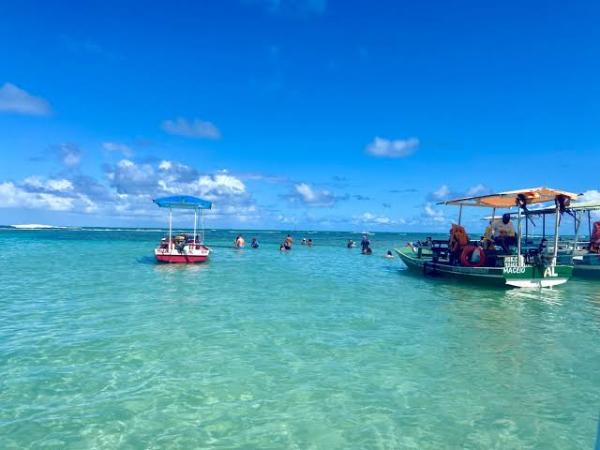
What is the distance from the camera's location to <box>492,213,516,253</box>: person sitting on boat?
66.1 feet

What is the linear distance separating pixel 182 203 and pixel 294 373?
21.8 m

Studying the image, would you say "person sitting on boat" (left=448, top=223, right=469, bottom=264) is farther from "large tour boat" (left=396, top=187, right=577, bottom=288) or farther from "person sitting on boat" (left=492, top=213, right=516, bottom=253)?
"person sitting on boat" (left=492, top=213, right=516, bottom=253)

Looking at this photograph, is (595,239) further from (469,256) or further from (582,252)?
(469,256)

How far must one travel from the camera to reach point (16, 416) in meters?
5.87

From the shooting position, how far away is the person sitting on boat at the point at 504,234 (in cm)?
2014

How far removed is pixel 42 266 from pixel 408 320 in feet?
79.4

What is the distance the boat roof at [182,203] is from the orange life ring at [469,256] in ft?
54.2

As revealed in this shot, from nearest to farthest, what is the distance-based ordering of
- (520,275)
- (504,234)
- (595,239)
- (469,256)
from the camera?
1. (520,275)
2. (469,256)
3. (504,234)
4. (595,239)

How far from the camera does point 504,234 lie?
67.8 feet

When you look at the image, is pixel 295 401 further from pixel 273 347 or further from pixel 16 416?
pixel 16 416

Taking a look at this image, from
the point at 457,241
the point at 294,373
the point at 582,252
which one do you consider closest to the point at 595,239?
the point at 582,252

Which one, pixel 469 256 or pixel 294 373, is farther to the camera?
pixel 469 256

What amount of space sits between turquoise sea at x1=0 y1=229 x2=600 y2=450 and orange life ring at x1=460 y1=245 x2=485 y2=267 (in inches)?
157

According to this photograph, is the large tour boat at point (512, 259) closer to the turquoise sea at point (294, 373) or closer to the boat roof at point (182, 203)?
the turquoise sea at point (294, 373)
